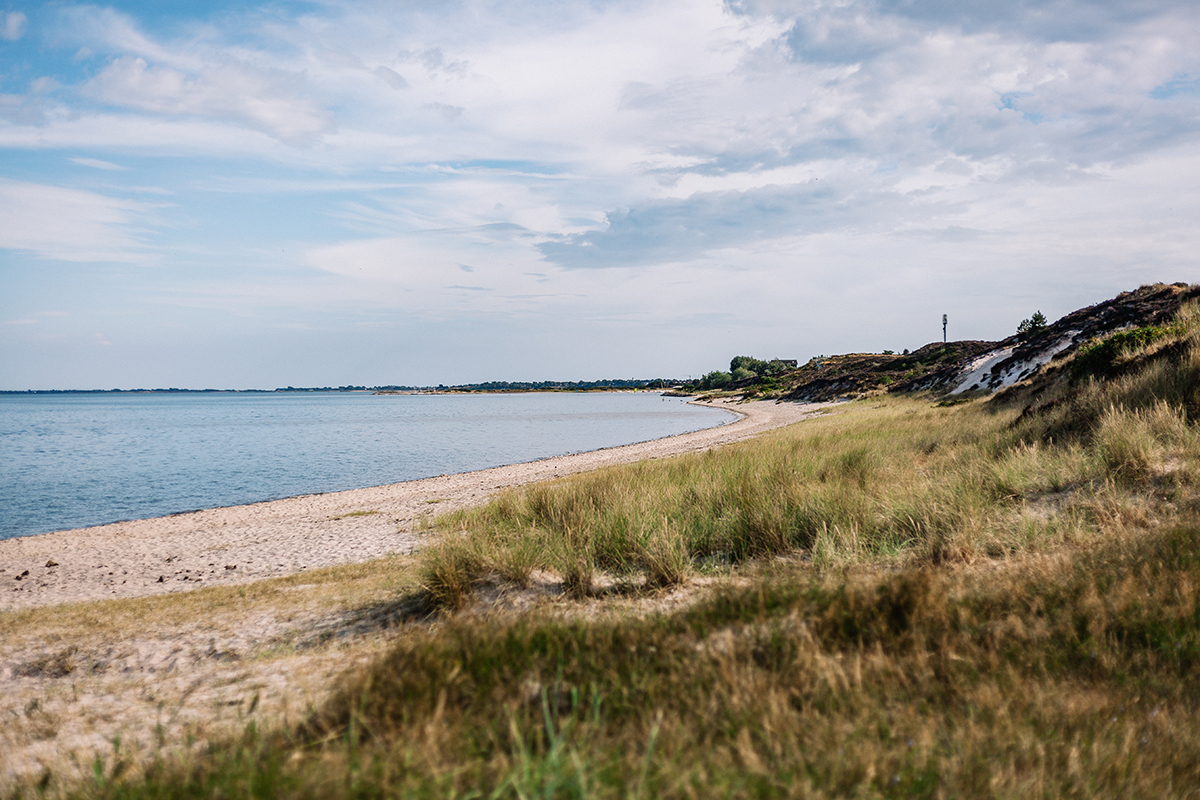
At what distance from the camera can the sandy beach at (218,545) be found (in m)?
12.4

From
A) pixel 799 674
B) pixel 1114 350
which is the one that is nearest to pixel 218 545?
pixel 799 674

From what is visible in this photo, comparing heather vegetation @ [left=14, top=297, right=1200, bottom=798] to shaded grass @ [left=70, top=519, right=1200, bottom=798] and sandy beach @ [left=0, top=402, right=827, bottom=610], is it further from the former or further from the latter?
sandy beach @ [left=0, top=402, right=827, bottom=610]

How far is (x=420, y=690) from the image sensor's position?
319 cm

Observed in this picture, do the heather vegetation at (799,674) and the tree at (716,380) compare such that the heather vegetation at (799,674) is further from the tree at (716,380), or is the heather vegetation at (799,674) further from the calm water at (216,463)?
the tree at (716,380)

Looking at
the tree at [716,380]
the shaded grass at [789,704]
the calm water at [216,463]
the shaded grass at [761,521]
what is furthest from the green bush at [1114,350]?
the tree at [716,380]

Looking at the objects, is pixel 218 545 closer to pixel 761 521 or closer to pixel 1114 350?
pixel 761 521

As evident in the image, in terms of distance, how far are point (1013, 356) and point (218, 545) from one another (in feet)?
136

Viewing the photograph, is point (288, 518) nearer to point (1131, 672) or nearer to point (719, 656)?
point (719, 656)

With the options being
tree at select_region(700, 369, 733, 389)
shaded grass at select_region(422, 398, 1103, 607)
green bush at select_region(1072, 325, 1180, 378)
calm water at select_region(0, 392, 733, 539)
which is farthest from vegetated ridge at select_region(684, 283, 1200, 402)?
tree at select_region(700, 369, 733, 389)

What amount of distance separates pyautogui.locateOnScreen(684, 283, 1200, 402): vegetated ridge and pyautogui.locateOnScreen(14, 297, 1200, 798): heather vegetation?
15351 mm

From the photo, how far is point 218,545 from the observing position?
53.4ft

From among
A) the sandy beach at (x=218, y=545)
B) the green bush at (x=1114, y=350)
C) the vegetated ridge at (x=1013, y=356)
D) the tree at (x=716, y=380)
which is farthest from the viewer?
the tree at (x=716, y=380)

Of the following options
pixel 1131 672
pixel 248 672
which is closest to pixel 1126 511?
pixel 1131 672

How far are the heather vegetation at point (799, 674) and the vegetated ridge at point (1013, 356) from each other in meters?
15.4
